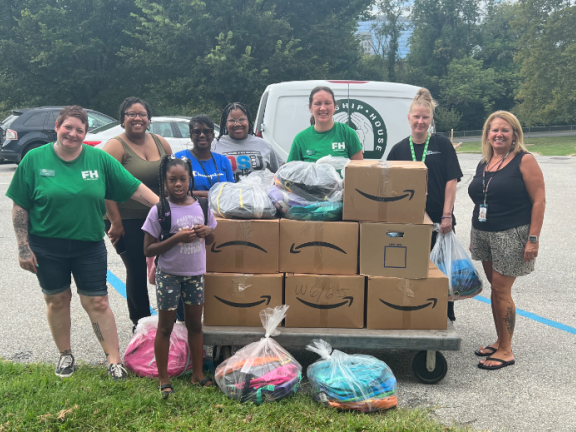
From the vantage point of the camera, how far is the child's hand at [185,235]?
312 centimetres

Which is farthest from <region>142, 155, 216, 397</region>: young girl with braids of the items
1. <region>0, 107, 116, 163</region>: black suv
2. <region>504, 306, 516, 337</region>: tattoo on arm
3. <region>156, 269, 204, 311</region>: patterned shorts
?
<region>0, 107, 116, 163</region>: black suv

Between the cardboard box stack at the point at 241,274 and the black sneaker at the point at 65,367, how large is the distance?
97 centimetres

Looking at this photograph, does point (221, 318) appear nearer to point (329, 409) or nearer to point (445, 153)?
point (329, 409)

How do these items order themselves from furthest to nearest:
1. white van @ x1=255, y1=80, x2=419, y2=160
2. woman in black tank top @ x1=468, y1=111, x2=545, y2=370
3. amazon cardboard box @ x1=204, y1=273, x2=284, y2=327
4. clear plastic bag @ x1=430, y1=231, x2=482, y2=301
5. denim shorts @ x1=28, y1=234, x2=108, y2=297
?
white van @ x1=255, y1=80, x2=419, y2=160 < clear plastic bag @ x1=430, y1=231, x2=482, y2=301 < woman in black tank top @ x1=468, y1=111, x2=545, y2=370 < amazon cardboard box @ x1=204, y1=273, x2=284, y2=327 < denim shorts @ x1=28, y1=234, x2=108, y2=297

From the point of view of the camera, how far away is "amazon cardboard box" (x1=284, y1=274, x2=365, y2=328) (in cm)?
359

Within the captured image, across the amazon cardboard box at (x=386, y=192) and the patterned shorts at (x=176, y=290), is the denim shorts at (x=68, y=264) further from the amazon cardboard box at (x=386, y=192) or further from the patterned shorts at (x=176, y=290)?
the amazon cardboard box at (x=386, y=192)

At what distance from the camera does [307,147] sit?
13.5 feet

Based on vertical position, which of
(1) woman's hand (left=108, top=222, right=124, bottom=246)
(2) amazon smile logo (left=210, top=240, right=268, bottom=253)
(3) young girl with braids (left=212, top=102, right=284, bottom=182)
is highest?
(3) young girl with braids (left=212, top=102, right=284, bottom=182)

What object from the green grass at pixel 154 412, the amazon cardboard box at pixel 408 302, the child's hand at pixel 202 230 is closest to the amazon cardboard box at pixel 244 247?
the child's hand at pixel 202 230

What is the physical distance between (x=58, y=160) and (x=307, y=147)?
180cm

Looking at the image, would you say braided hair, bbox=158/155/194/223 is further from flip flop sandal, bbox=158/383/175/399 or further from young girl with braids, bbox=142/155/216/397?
flip flop sandal, bbox=158/383/175/399

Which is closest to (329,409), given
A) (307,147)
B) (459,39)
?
(307,147)

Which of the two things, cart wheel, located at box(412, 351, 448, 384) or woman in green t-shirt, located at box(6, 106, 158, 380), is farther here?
cart wheel, located at box(412, 351, 448, 384)

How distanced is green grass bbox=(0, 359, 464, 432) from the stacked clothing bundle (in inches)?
46.9
